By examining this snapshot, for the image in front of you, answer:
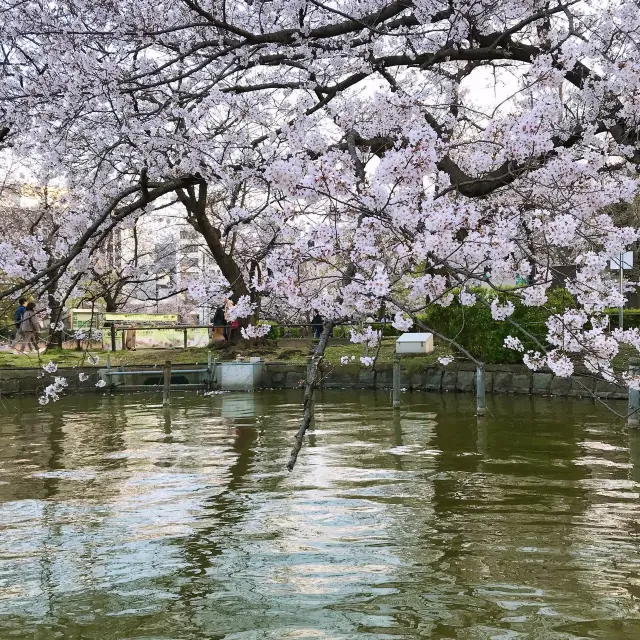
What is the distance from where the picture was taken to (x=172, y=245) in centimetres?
2525

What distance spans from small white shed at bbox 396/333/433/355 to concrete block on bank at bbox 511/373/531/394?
2.49m

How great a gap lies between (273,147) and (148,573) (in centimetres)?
527

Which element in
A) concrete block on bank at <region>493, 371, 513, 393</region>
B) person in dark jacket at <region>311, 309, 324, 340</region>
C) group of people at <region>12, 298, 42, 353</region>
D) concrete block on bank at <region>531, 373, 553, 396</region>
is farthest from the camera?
concrete block on bank at <region>493, 371, 513, 393</region>

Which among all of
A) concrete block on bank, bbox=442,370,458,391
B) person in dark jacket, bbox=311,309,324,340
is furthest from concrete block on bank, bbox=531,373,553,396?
person in dark jacket, bbox=311,309,324,340

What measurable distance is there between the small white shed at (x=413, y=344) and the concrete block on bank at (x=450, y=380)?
49.9 inches

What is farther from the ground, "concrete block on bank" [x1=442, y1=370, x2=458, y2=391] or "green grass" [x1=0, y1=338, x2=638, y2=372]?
"green grass" [x1=0, y1=338, x2=638, y2=372]

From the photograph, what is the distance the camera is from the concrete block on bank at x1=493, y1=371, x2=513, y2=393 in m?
15.3

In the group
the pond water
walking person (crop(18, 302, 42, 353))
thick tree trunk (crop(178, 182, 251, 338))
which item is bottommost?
the pond water

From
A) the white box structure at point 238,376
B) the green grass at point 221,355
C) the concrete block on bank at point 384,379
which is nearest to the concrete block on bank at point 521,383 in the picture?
the green grass at point 221,355

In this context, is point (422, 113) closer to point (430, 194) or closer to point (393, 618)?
point (430, 194)

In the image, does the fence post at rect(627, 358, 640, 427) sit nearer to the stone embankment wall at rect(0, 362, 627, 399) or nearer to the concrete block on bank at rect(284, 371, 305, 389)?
the stone embankment wall at rect(0, 362, 627, 399)

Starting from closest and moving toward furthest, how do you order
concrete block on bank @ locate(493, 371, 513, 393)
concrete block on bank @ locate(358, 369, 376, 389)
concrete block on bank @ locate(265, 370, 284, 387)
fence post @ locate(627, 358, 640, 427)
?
fence post @ locate(627, 358, 640, 427)
concrete block on bank @ locate(493, 371, 513, 393)
concrete block on bank @ locate(358, 369, 376, 389)
concrete block on bank @ locate(265, 370, 284, 387)

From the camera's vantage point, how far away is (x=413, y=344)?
17.2 m

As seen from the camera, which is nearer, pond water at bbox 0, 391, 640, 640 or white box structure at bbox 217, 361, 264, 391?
pond water at bbox 0, 391, 640, 640
